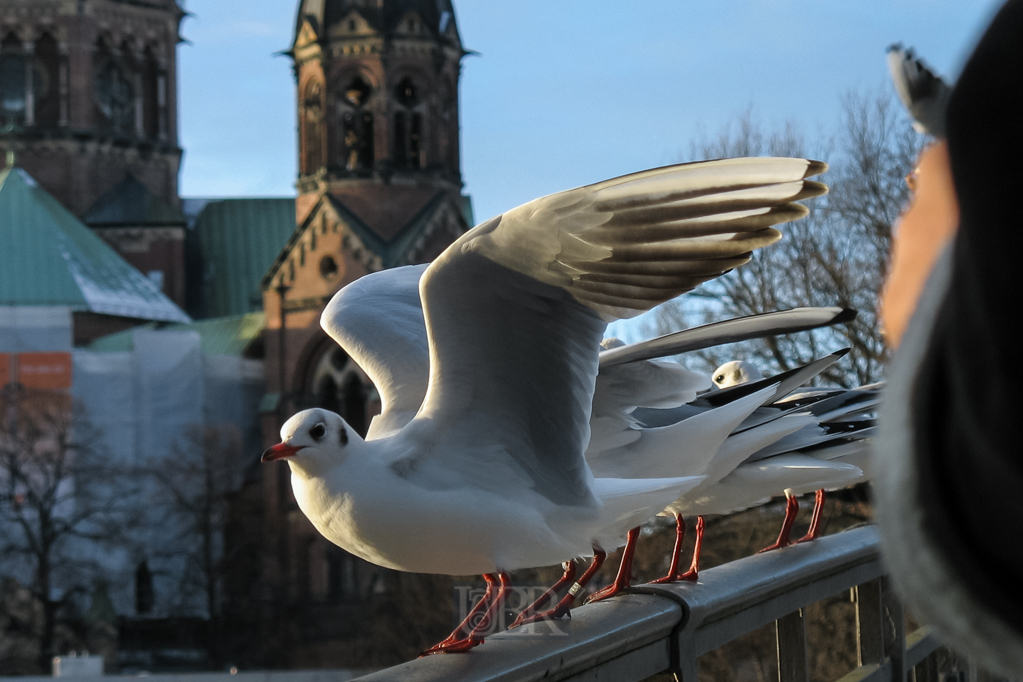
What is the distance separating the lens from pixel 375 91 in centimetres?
3669

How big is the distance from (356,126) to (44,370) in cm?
1060

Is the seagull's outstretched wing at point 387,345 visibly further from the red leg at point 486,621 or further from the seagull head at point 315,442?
the red leg at point 486,621

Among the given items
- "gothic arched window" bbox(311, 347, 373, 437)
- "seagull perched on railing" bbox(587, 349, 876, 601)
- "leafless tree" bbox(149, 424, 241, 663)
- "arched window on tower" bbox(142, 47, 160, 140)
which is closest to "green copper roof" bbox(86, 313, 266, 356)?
"gothic arched window" bbox(311, 347, 373, 437)

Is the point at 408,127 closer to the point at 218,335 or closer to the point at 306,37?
the point at 306,37

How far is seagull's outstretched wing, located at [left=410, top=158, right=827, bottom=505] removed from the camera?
2.51 meters

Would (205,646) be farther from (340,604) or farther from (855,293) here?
(855,293)

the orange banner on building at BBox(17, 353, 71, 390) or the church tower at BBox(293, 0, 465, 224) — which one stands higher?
the church tower at BBox(293, 0, 465, 224)

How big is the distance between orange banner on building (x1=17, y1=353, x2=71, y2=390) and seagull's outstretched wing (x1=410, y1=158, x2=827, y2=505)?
33.6 metres

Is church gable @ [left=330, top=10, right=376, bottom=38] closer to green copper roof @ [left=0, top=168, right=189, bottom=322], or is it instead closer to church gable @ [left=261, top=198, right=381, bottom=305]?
church gable @ [left=261, top=198, right=381, bottom=305]

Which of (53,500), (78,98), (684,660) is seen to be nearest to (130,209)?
(78,98)

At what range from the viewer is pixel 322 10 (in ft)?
122

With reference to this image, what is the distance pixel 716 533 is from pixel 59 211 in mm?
29339

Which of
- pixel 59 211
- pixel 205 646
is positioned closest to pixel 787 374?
pixel 205 646

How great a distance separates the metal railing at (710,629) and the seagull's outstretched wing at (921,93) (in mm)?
1214
